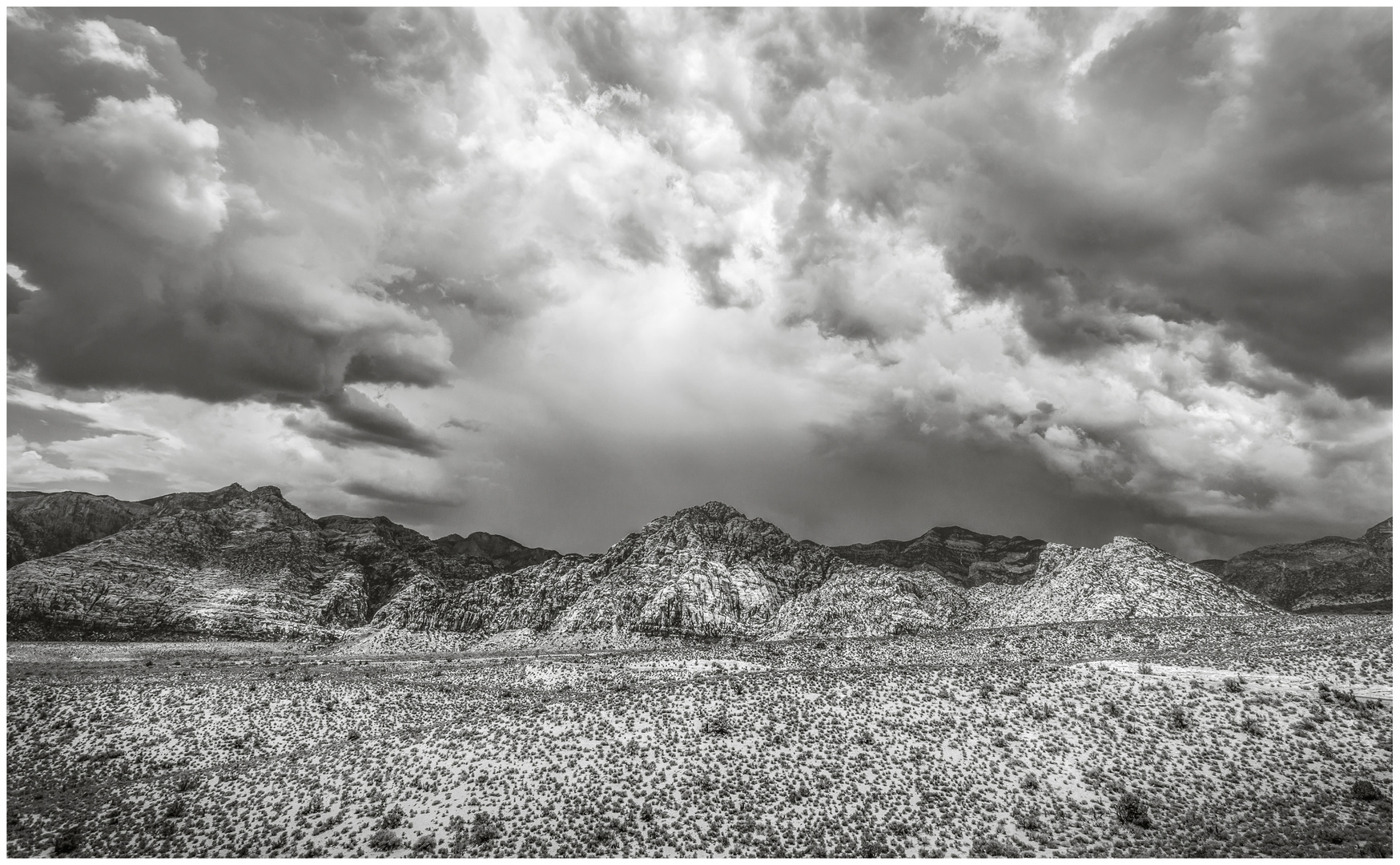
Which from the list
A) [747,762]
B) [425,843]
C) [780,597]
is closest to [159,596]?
[780,597]

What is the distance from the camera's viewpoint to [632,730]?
49.0 m

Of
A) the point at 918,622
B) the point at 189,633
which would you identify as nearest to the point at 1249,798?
the point at 918,622

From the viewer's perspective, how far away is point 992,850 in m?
34.7

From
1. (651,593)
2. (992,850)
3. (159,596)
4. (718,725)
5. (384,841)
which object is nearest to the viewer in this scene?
(992,850)

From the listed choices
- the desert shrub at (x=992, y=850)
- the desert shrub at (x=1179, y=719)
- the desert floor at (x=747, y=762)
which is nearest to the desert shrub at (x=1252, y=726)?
the desert floor at (x=747, y=762)

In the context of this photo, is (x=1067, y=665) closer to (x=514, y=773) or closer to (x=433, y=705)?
(x=514, y=773)

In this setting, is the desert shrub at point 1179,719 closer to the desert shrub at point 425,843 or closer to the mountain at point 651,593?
the desert shrub at point 425,843

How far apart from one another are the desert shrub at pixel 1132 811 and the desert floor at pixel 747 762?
0.47ft

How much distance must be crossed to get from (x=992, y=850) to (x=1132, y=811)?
9.92 metres

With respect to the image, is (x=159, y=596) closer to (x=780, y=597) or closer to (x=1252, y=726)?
(x=780, y=597)

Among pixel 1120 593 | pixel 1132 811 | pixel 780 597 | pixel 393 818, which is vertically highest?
pixel 1120 593

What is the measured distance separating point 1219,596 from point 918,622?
51.4 metres

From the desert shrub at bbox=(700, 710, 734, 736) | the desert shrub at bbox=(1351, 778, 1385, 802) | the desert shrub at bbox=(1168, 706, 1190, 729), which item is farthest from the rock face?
the desert shrub at bbox=(700, 710, 734, 736)

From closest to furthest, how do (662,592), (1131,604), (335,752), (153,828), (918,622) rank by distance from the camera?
(153,828)
(335,752)
(1131,604)
(918,622)
(662,592)
